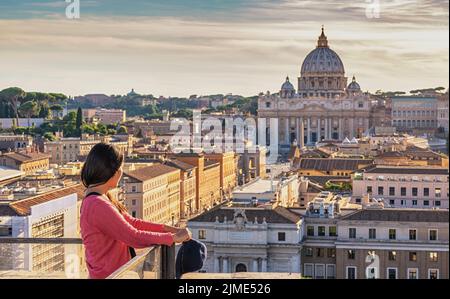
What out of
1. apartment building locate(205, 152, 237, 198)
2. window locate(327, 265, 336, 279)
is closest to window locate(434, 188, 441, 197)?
window locate(327, 265, 336, 279)

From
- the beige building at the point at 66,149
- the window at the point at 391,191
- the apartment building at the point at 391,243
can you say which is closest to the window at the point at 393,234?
the apartment building at the point at 391,243

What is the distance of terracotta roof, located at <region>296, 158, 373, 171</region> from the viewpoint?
55.1 feet

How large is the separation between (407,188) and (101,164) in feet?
33.7

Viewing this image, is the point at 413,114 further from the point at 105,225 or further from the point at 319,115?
the point at 105,225

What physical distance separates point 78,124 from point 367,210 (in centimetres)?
2003

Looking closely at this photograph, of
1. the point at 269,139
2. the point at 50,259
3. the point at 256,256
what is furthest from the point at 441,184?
the point at 269,139

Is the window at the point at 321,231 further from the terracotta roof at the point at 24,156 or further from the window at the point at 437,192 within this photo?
the terracotta roof at the point at 24,156

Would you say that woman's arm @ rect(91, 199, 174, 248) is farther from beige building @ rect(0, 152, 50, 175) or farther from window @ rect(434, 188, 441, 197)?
beige building @ rect(0, 152, 50, 175)

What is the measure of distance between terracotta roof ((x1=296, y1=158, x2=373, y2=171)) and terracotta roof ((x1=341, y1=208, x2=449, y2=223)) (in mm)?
7694

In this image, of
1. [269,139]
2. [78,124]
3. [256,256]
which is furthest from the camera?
[269,139]

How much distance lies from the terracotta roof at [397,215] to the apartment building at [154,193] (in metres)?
5.33

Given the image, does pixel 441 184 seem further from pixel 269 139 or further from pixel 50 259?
pixel 269 139

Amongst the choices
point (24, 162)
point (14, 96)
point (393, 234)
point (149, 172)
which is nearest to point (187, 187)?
point (149, 172)

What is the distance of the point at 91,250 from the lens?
158 centimetres
